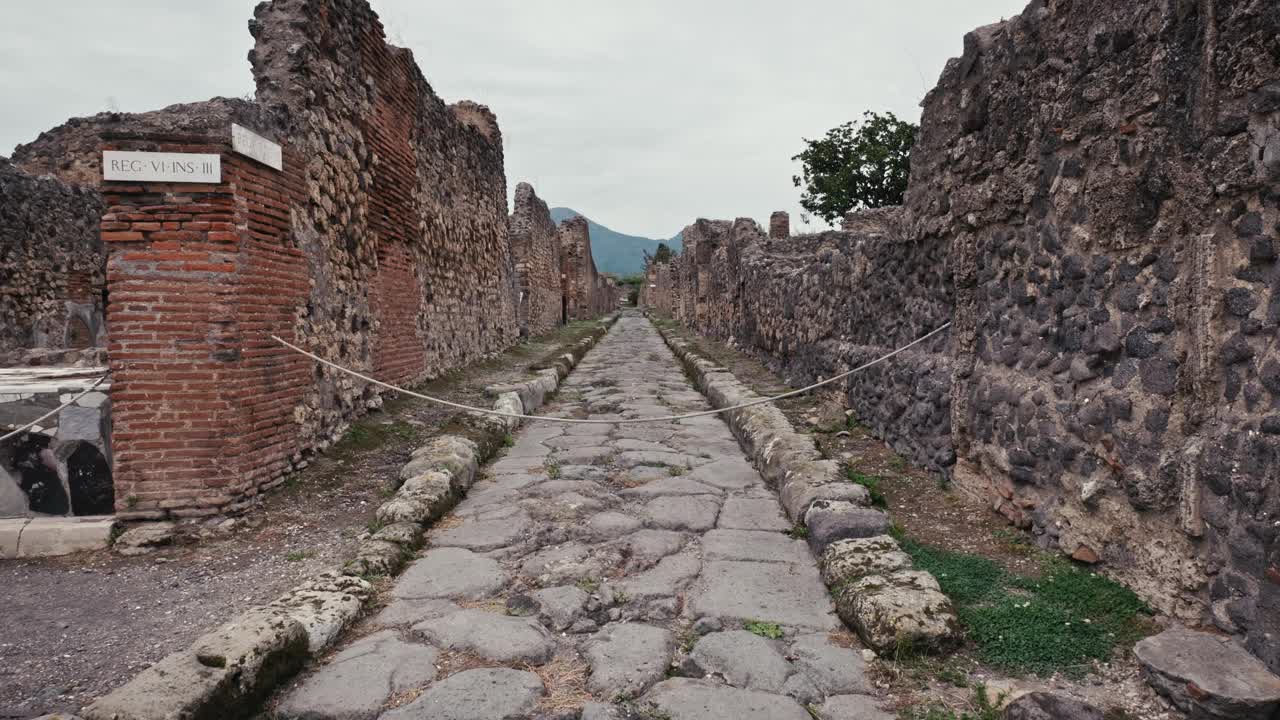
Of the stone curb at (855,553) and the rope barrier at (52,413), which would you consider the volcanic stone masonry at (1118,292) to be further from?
the rope barrier at (52,413)

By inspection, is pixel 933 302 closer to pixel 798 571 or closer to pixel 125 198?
pixel 798 571

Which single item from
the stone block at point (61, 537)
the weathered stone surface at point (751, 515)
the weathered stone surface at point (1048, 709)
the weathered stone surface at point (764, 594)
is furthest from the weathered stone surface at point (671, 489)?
the stone block at point (61, 537)

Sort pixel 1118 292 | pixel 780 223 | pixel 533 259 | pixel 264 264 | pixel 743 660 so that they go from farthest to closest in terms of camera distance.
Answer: pixel 780 223 < pixel 533 259 < pixel 264 264 < pixel 1118 292 < pixel 743 660

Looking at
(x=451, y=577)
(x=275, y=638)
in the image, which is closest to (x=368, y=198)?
(x=451, y=577)

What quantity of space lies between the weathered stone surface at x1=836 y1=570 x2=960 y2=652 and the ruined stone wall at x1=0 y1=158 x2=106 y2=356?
9.66m

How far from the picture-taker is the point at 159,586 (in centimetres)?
304

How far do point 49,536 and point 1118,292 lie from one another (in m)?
4.87

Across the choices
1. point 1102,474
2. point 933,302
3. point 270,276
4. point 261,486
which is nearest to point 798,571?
point 1102,474

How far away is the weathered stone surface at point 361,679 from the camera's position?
2057 millimetres

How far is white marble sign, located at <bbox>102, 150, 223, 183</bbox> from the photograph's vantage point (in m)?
3.67

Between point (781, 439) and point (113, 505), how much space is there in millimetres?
3990

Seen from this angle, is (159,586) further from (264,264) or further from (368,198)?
(368,198)

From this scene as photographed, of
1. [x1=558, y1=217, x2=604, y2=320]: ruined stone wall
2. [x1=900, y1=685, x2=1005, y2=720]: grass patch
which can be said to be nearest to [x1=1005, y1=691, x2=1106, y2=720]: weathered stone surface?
[x1=900, y1=685, x2=1005, y2=720]: grass patch

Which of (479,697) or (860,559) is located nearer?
(479,697)
